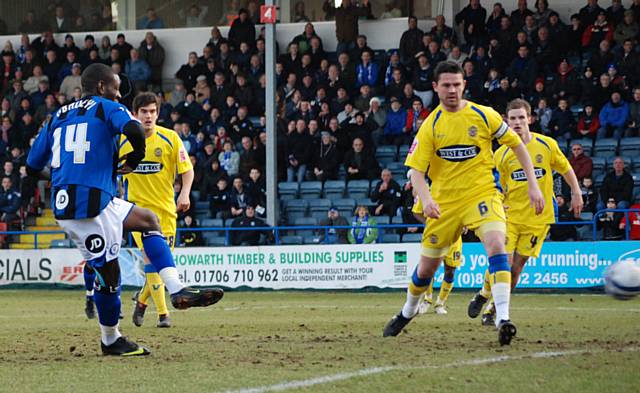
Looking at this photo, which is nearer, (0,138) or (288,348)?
(288,348)

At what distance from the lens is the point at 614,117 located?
70.9 ft

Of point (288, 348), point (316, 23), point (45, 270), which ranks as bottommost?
point (45, 270)

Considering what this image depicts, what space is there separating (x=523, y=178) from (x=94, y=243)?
5371 millimetres

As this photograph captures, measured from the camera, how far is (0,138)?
27453 mm

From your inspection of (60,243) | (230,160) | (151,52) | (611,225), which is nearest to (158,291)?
(611,225)

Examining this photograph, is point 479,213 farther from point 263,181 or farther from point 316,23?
point 316,23

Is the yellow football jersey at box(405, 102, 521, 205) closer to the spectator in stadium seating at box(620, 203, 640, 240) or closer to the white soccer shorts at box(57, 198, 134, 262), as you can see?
the white soccer shorts at box(57, 198, 134, 262)

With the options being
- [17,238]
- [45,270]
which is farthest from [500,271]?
[17,238]

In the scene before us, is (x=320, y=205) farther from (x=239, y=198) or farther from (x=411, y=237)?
(x=411, y=237)

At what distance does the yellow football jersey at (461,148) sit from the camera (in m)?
9.09

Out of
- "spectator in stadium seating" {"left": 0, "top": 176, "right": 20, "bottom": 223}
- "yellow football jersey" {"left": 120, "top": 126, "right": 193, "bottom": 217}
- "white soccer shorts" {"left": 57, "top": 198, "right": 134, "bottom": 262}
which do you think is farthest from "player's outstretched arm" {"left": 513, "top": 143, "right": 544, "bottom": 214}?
"spectator in stadium seating" {"left": 0, "top": 176, "right": 20, "bottom": 223}

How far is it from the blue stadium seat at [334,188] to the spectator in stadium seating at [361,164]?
0.91 feet

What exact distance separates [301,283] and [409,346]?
1197 centimetres

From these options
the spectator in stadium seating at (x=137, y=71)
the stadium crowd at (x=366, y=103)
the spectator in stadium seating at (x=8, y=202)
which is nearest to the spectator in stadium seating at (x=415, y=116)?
the stadium crowd at (x=366, y=103)
